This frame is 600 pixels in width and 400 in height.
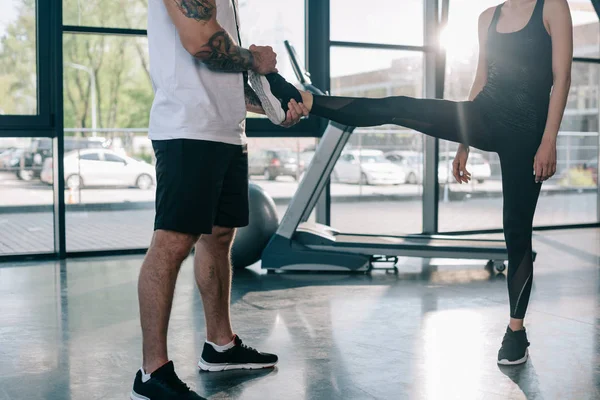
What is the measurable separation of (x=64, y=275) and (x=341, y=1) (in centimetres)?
301

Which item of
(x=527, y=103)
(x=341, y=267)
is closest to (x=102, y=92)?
(x=341, y=267)

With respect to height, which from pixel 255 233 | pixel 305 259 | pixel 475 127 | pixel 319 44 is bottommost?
pixel 305 259

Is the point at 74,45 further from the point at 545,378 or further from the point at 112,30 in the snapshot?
the point at 545,378

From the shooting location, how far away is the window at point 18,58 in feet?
15.9

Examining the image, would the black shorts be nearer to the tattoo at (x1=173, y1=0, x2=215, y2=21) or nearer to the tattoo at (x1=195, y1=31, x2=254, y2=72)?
the tattoo at (x1=195, y1=31, x2=254, y2=72)

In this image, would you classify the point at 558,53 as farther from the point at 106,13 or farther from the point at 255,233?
the point at 106,13

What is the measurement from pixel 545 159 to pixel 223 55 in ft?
3.48

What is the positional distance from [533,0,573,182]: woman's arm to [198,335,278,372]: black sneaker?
1077 mm

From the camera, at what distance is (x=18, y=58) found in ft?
16.0

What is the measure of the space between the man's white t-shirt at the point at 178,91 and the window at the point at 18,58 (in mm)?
3188

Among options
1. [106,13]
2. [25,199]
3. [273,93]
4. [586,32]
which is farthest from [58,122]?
[586,32]

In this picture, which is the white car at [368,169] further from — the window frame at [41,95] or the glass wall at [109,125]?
the window frame at [41,95]

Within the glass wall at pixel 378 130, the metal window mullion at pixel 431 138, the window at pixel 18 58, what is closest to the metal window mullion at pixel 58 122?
the window at pixel 18 58

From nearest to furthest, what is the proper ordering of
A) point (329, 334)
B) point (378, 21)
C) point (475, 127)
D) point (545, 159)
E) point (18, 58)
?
point (545, 159) < point (475, 127) < point (329, 334) < point (18, 58) < point (378, 21)
